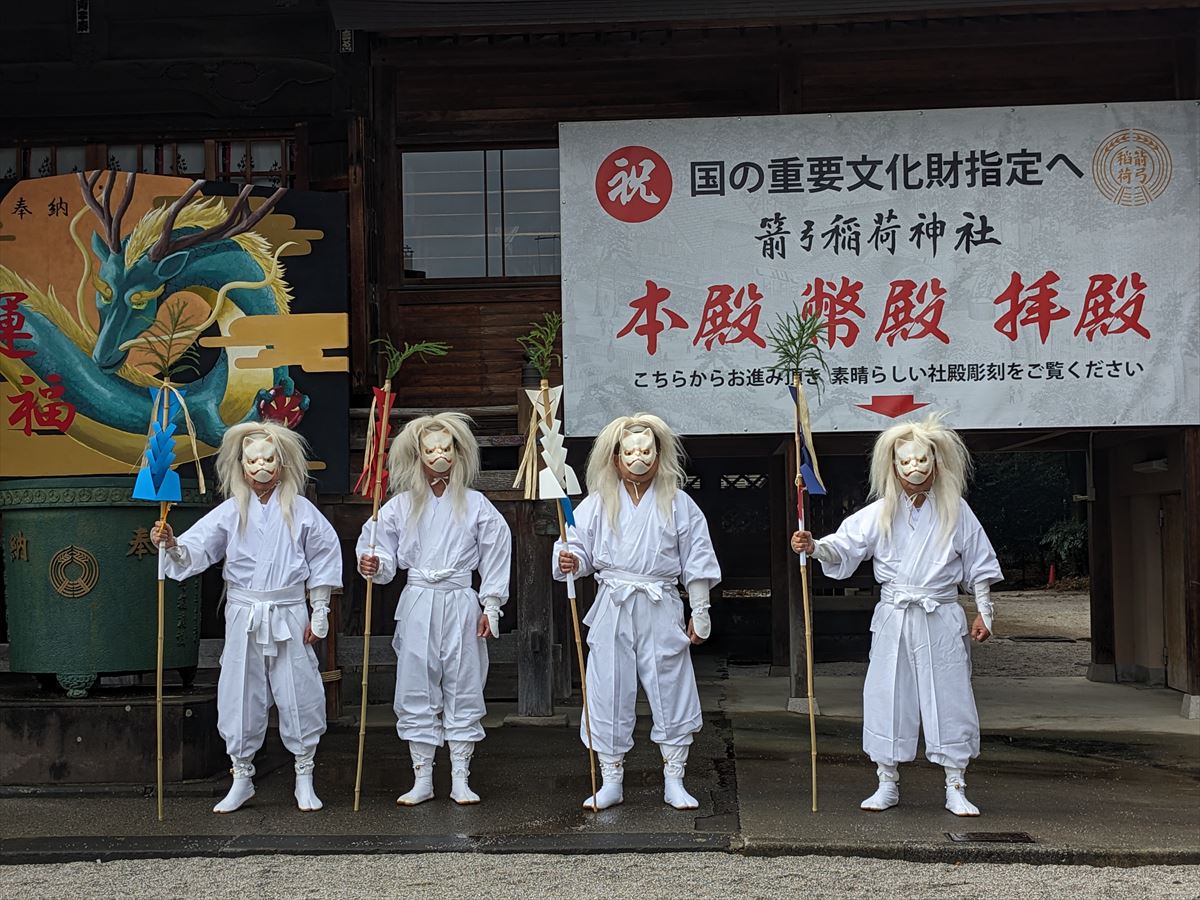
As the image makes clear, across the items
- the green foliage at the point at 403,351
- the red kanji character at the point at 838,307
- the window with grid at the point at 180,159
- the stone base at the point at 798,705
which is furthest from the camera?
the stone base at the point at 798,705

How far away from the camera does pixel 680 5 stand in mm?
8000

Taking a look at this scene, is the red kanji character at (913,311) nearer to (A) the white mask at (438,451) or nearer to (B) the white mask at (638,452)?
(B) the white mask at (638,452)

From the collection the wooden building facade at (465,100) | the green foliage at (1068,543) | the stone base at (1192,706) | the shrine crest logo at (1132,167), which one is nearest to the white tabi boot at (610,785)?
the wooden building facade at (465,100)

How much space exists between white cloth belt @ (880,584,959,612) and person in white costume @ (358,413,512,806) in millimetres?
1841

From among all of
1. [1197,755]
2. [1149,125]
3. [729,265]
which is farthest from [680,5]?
[1197,755]

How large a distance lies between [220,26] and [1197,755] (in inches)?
307

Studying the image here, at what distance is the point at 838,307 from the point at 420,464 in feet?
10.7

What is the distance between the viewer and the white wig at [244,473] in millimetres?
6184

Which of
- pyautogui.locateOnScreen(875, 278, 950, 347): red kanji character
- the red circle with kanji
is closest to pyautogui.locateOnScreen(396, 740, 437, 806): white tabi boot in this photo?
the red circle with kanji

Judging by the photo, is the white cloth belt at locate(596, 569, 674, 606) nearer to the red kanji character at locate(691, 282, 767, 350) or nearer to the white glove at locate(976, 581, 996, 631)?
Result: the white glove at locate(976, 581, 996, 631)

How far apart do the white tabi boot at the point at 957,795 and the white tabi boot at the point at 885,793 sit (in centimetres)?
23

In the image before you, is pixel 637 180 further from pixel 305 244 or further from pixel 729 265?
pixel 305 244

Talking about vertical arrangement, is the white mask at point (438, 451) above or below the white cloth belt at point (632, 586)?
above

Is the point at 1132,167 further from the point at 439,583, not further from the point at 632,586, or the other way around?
the point at 439,583
